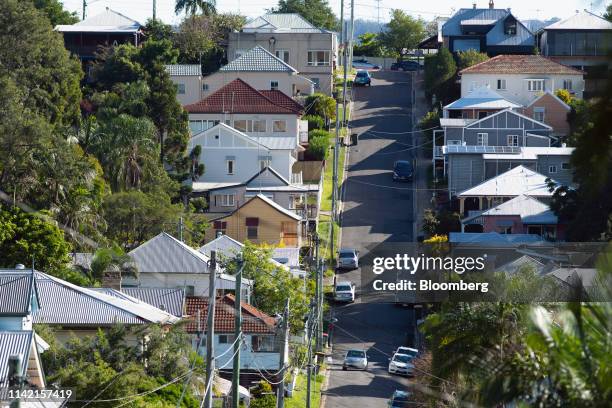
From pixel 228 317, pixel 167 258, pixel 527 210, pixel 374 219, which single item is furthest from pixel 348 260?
pixel 228 317

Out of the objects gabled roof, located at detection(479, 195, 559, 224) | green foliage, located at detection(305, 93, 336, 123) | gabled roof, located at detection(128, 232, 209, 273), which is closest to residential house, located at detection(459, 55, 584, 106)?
Answer: green foliage, located at detection(305, 93, 336, 123)

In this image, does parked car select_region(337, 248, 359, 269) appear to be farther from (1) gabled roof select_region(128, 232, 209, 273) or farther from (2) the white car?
(2) the white car

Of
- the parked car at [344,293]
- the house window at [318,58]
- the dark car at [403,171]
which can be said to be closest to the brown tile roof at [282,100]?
the dark car at [403,171]

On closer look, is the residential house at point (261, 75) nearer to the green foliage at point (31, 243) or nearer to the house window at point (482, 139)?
the house window at point (482, 139)

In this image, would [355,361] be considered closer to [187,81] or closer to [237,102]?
[237,102]

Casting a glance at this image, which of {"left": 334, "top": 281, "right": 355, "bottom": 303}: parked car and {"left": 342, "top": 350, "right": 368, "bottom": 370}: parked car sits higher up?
{"left": 334, "top": 281, "right": 355, "bottom": 303}: parked car

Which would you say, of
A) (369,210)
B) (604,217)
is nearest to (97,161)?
(369,210)

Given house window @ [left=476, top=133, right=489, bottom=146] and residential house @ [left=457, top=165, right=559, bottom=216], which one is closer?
residential house @ [left=457, top=165, right=559, bottom=216]
